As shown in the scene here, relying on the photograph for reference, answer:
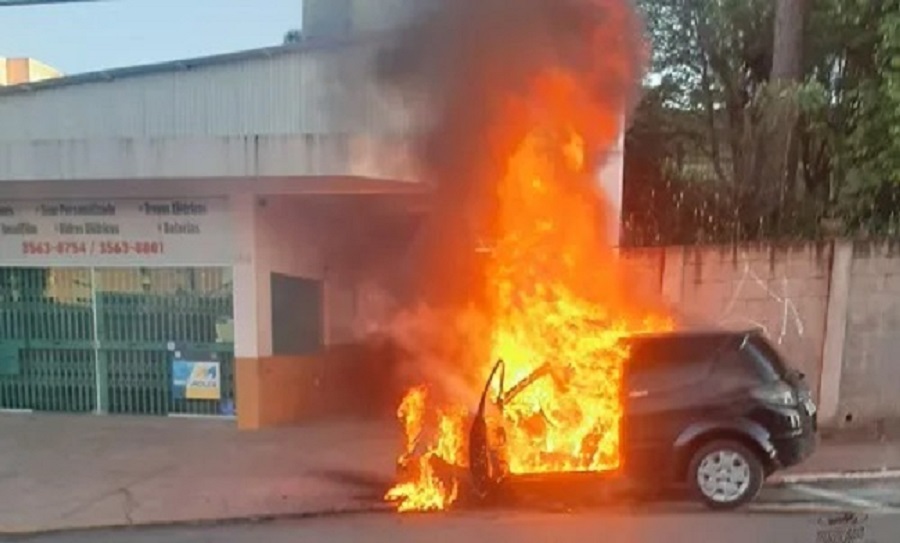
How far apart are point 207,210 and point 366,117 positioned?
2.40 m

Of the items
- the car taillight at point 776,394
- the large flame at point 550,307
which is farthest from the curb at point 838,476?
the large flame at point 550,307

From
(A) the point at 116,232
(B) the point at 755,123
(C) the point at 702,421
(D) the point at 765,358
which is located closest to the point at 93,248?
(A) the point at 116,232

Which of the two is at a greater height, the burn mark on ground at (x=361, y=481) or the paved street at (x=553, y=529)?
the paved street at (x=553, y=529)

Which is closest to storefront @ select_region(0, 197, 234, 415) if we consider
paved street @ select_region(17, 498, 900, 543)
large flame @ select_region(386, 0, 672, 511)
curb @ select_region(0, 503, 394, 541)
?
large flame @ select_region(386, 0, 672, 511)

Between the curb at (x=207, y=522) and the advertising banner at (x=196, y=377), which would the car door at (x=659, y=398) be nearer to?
the curb at (x=207, y=522)

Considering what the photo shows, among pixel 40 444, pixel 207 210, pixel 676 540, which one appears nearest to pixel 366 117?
pixel 207 210

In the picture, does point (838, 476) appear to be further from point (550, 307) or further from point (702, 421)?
point (550, 307)

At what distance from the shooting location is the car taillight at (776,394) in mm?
7418

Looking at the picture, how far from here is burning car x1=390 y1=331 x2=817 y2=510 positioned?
A: 7379 millimetres

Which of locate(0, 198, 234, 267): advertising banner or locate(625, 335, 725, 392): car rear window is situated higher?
locate(0, 198, 234, 267): advertising banner

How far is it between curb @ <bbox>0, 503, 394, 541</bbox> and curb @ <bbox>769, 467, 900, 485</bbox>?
11.7ft

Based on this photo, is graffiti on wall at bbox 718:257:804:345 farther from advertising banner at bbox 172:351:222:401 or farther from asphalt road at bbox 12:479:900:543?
advertising banner at bbox 172:351:222:401

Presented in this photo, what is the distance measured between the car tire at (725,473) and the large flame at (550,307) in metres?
0.65

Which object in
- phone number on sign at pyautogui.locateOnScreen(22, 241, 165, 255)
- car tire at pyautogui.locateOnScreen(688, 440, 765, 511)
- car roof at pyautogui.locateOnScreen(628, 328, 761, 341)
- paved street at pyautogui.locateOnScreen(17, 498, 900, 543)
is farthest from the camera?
phone number on sign at pyautogui.locateOnScreen(22, 241, 165, 255)
